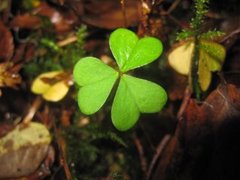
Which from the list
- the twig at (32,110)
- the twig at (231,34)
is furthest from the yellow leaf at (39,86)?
the twig at (231,34)

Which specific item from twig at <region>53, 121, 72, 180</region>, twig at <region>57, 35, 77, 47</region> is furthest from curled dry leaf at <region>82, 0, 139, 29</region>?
twig at <region>53, 121, 72, 180</region>

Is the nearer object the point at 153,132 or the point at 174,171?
the point at 174,171

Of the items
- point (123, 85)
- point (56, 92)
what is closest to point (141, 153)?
point (123, 85)

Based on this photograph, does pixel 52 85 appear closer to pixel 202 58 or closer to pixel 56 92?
pixel 56 92

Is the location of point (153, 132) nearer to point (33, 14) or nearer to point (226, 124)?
point (226, 124)

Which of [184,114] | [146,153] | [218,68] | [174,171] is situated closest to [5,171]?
[146,153]

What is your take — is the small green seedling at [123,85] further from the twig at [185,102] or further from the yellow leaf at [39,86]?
the yellow leaf at [39,86]
